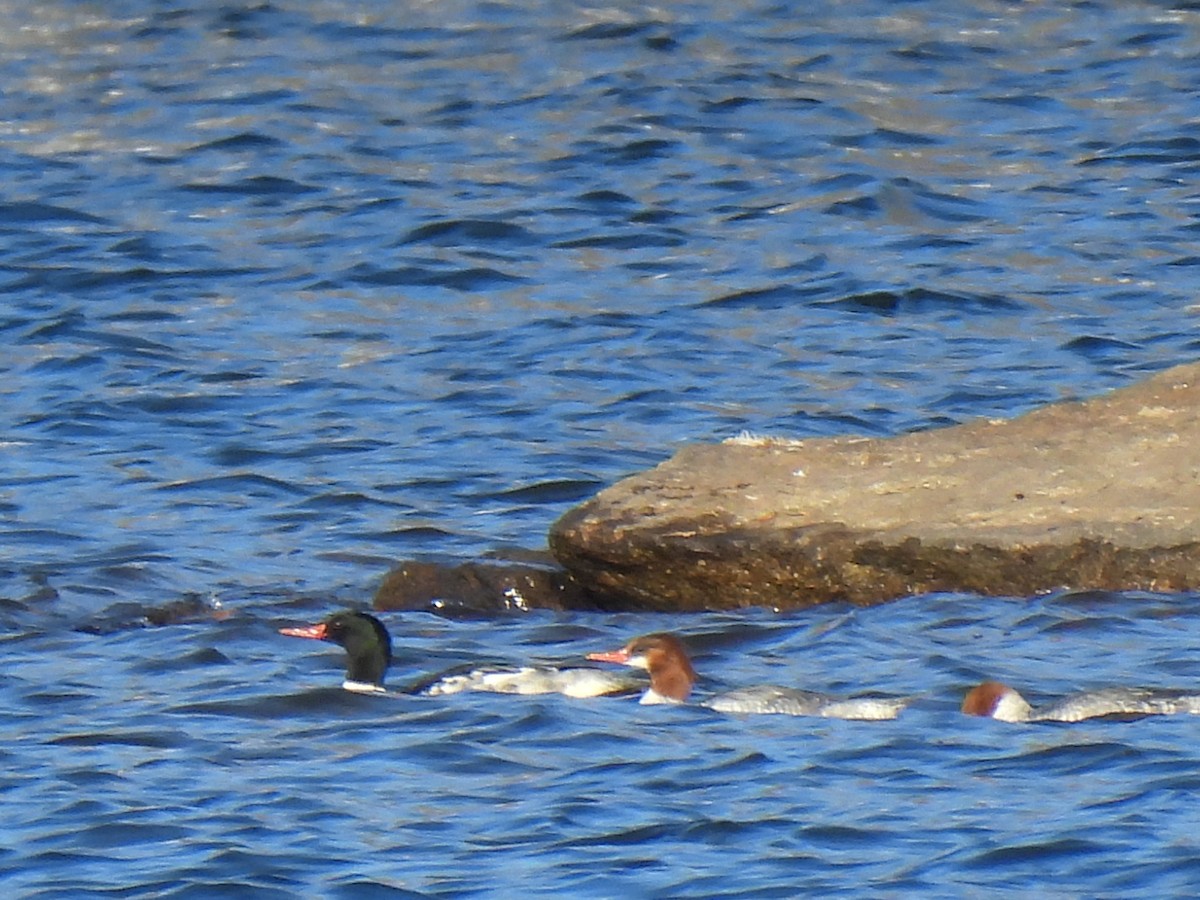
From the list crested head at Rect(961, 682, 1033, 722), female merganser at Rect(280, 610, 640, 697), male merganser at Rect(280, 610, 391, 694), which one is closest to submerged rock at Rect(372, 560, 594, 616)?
male merganser at Rect(280, 610, 391, 694)

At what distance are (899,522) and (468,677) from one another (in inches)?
75.5

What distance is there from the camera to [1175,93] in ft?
59.6

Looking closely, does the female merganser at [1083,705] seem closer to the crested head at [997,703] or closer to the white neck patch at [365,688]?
the crested head at [997,703]

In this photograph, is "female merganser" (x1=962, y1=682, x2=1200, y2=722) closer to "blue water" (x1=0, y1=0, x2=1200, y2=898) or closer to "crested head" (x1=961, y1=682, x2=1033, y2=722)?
"crested head" (x1=961, y1=682, x2=1033, y2=722)

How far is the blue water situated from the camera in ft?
23.4

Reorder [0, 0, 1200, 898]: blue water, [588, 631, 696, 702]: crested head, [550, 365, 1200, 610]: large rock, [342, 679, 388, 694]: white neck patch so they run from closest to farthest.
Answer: [0, 0, 1200, 898]: blue water → [588, 631, 696, 702]: crested head → [342, 679, 388, 694]: white neck patch → [550, 365, 1200, 610]: large rock

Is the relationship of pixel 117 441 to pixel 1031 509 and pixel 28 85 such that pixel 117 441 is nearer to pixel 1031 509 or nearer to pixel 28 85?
pixel 1031 509

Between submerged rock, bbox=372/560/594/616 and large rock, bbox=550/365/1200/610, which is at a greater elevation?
large rock, bbox=550/365/1200/610

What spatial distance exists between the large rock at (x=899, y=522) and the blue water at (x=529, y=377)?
0.56 feet

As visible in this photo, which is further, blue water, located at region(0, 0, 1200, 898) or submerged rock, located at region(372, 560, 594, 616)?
submerged rock, located at region(372, 560, 594, 616)

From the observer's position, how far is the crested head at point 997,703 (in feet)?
26.2

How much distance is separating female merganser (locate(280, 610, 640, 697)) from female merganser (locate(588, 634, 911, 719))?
11cm

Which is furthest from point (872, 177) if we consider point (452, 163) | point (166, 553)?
point (166, 553)

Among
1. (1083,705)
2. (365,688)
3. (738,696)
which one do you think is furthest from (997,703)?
(365,688)
